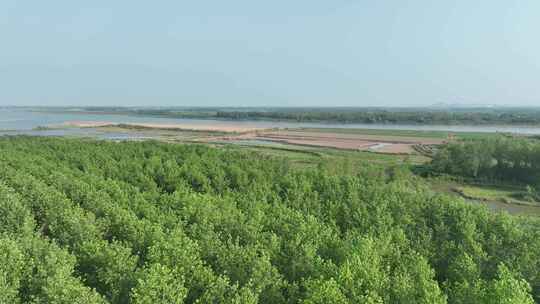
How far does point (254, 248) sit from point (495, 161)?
6093 cm

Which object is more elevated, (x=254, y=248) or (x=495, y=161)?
(x=254, y=248)

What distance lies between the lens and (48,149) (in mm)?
54812

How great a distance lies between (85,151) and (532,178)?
69987 millimetres

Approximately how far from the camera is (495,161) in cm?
6650

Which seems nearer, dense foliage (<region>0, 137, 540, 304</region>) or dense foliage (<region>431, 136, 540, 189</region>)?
dense foliage (<region>0, 137, 540, 304</region>)

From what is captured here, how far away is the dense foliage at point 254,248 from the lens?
623 inches

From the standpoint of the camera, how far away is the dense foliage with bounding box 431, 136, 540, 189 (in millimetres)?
65500

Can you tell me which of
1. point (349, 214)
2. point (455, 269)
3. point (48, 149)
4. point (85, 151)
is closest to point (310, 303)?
point (455, 269)

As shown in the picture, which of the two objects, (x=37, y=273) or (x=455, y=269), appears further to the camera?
(x=455, y=269)

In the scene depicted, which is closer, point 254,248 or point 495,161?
point 254,248

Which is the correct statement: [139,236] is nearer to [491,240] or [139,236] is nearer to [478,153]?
[491,240]

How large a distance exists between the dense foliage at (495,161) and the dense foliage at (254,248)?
39123 millimetres

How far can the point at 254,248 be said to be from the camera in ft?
66.2

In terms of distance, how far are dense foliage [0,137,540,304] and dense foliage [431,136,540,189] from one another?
128 feet
